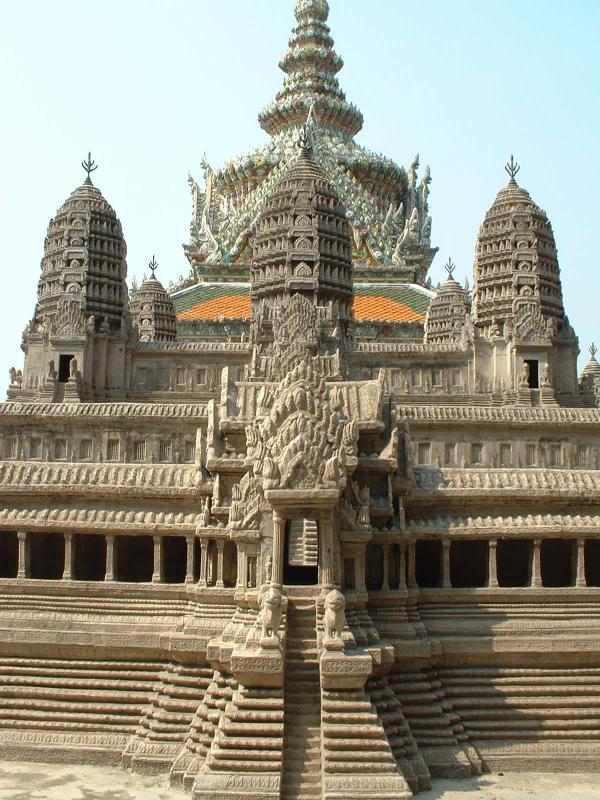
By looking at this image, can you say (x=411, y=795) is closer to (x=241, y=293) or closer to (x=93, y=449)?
(x=93, y=449)

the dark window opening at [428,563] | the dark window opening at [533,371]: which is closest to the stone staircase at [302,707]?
the dark window opening at [428,563]

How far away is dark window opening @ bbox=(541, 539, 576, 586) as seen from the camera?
2430 centimetres

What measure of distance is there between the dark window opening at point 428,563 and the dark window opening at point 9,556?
9.30 m

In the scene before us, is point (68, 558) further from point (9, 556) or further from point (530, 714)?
point (530, 714)

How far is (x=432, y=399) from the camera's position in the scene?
1843 inches

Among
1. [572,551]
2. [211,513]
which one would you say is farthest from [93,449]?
[572,551]

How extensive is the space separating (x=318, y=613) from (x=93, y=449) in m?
23.5

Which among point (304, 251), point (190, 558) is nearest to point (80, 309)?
point (304, 251)

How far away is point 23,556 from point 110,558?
2026mm

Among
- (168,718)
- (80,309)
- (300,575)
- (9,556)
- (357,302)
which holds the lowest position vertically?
(168,718)

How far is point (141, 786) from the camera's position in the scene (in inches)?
735

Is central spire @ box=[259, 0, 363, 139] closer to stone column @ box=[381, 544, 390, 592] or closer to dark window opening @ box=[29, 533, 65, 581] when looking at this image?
dark window opening @ box=[29, 533, 65, 581]

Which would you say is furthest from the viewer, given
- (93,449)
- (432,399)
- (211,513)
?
(432,399)

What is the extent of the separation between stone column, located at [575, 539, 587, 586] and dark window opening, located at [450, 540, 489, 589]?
2.10 m
